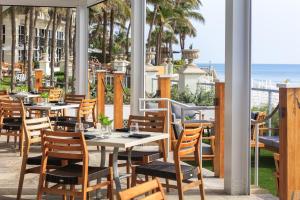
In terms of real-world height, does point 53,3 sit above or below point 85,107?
above

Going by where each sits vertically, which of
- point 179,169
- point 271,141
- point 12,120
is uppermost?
point 12,120

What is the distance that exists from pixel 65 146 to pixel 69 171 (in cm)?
24

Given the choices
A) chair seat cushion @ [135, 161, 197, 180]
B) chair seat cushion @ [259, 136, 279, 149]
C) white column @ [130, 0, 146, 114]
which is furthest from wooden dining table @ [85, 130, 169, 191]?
white column @ [130, 0, 146, 114]

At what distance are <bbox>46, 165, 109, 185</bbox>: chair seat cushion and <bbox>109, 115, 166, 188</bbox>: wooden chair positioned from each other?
2.23 feet

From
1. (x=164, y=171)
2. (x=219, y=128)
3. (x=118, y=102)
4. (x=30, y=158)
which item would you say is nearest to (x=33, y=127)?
(x=30, y=158)

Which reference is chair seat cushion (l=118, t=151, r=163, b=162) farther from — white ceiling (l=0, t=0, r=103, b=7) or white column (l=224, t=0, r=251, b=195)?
white ceiling (l=0, t=0, r=103, b=7)

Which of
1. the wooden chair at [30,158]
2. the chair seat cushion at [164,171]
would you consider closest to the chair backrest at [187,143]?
the chair seat cushion at [164,171]

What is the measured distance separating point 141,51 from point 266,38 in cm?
294

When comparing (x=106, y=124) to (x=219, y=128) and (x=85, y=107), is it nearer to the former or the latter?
(x=219, y=128)

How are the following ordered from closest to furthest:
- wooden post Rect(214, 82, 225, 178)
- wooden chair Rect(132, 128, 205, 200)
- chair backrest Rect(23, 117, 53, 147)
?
wooden chair Rect(132, 128, 205, 200), chair backrest Rect(23, 117, 53, 147), wooden post Rect(214, 82, 225, 178)

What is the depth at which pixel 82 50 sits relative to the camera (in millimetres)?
13180

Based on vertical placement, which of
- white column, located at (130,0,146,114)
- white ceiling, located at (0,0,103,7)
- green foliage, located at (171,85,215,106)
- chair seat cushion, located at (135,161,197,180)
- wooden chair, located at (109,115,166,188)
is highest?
white ceiling, located at (0,0,103,7)

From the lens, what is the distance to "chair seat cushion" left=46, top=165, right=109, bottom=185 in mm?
4531

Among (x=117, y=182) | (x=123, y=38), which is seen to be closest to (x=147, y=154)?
(x=117, y=182)
